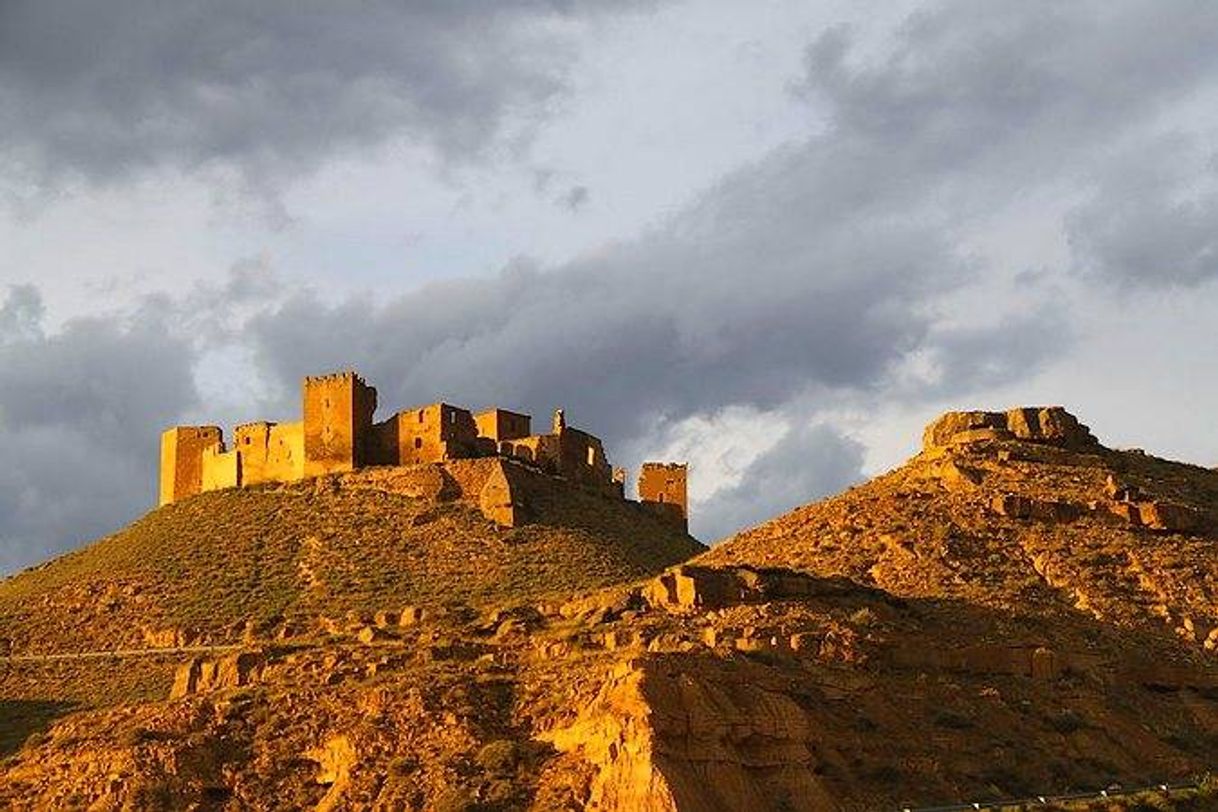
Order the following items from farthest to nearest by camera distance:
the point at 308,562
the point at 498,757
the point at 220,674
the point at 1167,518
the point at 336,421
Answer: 1. the point at 336,421
2. the point at 308,562
3. the point at 1167,518
4. the point at 220,674
5. the point at 498,757

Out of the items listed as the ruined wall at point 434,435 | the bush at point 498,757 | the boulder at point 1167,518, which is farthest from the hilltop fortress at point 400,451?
the bush at point 498,757

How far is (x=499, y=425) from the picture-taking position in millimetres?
83938

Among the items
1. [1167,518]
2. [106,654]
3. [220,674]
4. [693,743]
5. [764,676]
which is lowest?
[693,743]

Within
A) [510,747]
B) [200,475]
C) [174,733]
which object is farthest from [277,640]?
[200,475]

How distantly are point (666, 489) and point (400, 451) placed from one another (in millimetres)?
11673

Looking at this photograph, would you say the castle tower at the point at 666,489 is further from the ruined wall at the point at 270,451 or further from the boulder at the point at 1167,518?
the boulder at the point at 1167,518

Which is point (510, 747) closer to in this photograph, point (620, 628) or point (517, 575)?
point (620, 628)

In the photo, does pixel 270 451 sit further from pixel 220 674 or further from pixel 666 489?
pixel 220 674

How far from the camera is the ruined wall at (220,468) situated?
279 ft

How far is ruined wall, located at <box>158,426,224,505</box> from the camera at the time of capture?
285 feet

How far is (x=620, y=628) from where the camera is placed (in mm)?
46906

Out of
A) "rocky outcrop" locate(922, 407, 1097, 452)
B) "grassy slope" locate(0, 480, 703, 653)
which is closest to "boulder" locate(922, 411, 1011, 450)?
"rocky outcrop" locate(922, 407, 1097, 452)

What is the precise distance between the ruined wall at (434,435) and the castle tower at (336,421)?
1.50 meters

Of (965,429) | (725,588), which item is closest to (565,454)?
(965,429)
